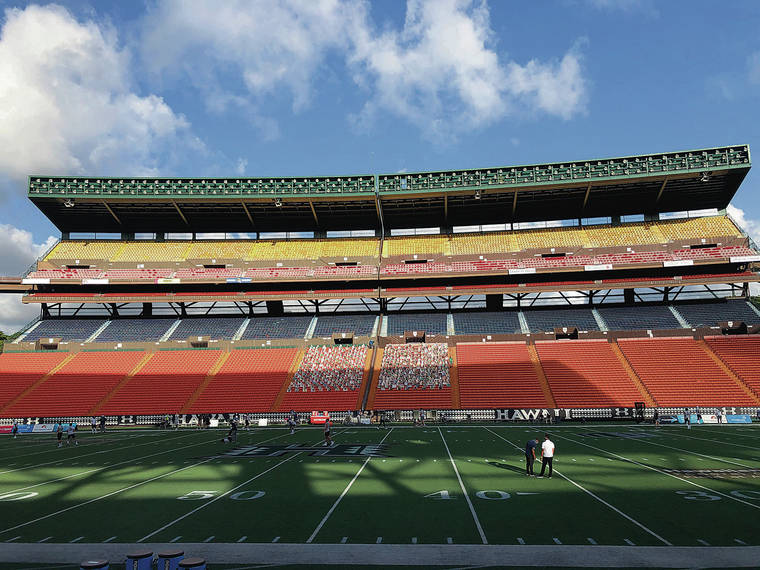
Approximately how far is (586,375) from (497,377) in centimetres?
736

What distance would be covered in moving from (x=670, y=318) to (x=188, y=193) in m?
53.3

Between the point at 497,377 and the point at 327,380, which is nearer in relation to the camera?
the point at 497,377

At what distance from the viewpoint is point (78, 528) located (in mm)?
11594

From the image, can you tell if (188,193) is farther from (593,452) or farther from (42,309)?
(593,452)

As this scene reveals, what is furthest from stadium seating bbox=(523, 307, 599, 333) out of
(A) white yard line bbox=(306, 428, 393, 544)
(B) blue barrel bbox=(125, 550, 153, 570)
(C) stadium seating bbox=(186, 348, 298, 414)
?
(B) blue barrel bbox=(125, 550, 153, 570)

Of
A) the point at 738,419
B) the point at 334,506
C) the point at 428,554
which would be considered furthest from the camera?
the point at 738,419

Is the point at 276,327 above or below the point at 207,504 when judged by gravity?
above

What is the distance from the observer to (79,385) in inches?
1697

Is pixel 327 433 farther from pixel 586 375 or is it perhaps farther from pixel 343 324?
pixel 343 324

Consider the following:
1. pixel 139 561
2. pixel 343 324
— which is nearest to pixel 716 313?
pixel 343 324

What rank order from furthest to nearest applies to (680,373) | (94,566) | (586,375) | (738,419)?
(586,375), (680,373), (738,419), (94,566)

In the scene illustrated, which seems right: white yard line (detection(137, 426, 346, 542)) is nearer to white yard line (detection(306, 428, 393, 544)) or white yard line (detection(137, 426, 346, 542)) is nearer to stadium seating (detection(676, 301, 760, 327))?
white yard line (detection(306, 428, 393, 544))

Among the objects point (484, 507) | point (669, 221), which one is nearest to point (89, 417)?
point (484, 507)

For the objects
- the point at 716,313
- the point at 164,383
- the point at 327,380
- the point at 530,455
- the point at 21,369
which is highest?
the point at 716,313
